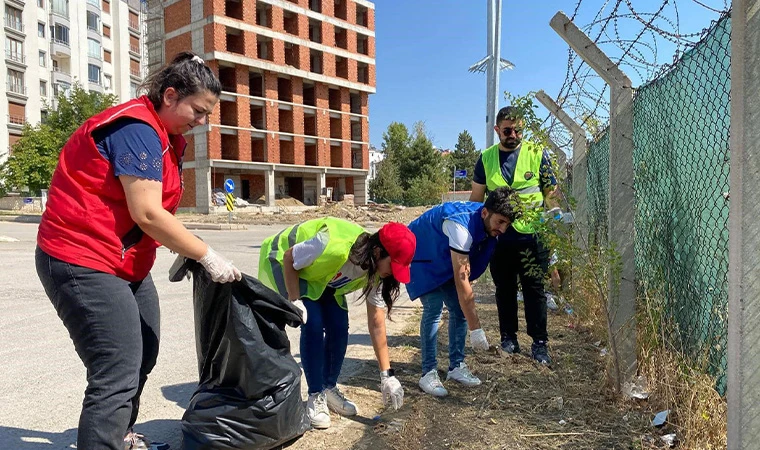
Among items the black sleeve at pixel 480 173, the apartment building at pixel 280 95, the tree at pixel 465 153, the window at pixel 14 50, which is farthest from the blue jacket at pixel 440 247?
the tree at pixel 465 153

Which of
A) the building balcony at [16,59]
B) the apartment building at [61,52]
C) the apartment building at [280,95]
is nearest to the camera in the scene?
the apartment building at [280,95]

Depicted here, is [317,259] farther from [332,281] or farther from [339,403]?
[339,403]

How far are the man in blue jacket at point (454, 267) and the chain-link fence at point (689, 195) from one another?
886 mm

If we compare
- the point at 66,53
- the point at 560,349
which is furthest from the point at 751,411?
the point at 66,53

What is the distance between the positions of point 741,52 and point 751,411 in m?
1.16

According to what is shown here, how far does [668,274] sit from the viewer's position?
324 centimetres


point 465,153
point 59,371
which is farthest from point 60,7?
point 59,371

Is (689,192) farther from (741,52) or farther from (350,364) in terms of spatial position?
(350,364)

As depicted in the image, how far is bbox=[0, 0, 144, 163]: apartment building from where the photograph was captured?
136 feet

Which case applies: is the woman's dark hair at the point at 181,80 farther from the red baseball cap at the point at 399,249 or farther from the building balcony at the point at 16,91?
the building balcony at the point at 16,91

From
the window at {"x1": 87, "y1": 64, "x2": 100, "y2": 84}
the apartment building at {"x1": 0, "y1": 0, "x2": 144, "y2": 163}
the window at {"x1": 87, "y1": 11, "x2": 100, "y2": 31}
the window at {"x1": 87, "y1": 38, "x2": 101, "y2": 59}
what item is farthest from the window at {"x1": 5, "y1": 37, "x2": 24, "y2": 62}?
the window at {"x1": 87, "y1": 11, "x2": 100, "y2": 31}

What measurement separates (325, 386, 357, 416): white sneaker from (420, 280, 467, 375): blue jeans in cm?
59

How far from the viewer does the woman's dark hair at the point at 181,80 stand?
7.00 feet

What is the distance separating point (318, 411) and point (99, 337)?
138 centimetres
